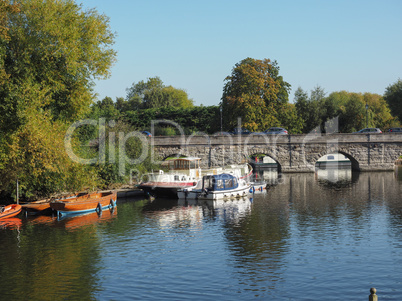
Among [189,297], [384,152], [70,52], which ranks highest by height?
[70,52]

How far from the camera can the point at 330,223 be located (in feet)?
109

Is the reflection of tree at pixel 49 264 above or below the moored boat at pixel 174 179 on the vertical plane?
below

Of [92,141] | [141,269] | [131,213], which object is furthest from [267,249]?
[92,141]

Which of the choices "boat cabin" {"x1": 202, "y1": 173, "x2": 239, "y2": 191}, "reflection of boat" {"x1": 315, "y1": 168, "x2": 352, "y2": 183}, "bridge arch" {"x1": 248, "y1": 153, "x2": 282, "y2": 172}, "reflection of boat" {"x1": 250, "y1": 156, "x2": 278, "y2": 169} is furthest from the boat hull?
"bridge arch" {"x1": 248, "y1": 153, "x2": 282, "y2": 172}

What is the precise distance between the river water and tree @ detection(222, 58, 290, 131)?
38.8 metres

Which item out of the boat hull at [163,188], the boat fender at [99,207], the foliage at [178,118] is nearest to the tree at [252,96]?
the foliage at [178,118]

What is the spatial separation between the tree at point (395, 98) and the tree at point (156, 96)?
2166 inches

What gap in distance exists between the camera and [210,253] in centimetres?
2556

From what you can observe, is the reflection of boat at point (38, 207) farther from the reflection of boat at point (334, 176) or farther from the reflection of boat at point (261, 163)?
the reflection of boat at point (261, 163)

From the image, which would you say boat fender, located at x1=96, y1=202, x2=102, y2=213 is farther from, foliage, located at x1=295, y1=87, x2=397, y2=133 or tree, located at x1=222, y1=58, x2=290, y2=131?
foliage, located at x1=295, y1=87, x2=397, y2=133

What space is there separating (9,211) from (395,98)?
266ft

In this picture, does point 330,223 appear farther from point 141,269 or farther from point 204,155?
point 204,155

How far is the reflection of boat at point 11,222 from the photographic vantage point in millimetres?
33281

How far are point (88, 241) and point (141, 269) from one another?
23.0 ft
